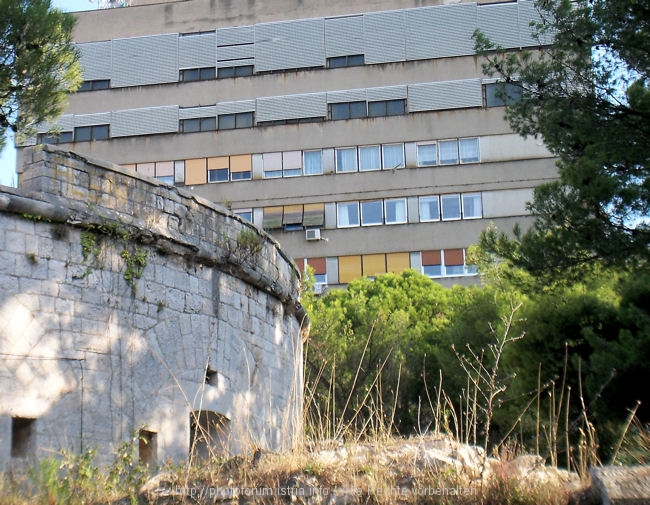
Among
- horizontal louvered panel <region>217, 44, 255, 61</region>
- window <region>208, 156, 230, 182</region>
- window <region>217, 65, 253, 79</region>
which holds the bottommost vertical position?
window <region>208, 156, 230, 182</region>

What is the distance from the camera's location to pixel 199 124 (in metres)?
39.3

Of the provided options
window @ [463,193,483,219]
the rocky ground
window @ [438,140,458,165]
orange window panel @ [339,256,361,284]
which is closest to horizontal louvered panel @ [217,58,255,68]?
window @ [438,140,458,165]

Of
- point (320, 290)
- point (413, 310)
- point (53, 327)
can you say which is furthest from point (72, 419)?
point (320, 290)

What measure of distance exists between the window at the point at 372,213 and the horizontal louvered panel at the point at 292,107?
357 centimetres

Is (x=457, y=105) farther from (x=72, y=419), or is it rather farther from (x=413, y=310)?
(x=72, y=419)

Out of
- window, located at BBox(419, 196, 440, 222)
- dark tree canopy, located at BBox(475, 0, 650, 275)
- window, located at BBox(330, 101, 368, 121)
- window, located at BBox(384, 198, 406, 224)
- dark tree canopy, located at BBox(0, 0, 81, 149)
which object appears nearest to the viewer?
dark tree canopy, located at BBox(0, 0, 81, 149)

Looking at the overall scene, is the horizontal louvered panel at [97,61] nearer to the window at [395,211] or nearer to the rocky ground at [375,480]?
the window at [395,211]

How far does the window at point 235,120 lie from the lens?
39094mm

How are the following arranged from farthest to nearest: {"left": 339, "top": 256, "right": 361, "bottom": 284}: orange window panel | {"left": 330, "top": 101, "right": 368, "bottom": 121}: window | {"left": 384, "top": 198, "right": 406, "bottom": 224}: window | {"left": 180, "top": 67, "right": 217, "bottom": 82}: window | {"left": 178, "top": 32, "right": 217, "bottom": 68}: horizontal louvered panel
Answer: {"left": 178, "top": 32, "right": 217, "bottom": 68}: horizontal louvered panel → {"left": 180, "top": 67, "right": 217, "bottom": 82}: window → {"left": 330, "top": 101, "right": 368, "bottom": 121}: window → {"left": 384, "top": 198, "right": 406, "bottom": 224}: window → {"left": 339, "top": 256, "right": 361, "bottom": 284}: orange window panel

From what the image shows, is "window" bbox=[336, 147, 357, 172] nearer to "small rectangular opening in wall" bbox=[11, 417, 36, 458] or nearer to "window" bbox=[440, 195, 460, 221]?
"window" bbox=[440, 195, 460, 221]

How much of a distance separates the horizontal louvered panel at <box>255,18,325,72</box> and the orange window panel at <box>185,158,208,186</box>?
155 inches

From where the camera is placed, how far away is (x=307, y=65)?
39312 mm

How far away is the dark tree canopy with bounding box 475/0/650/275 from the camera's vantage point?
13117mm

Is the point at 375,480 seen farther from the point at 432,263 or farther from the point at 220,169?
the point at 220,169
